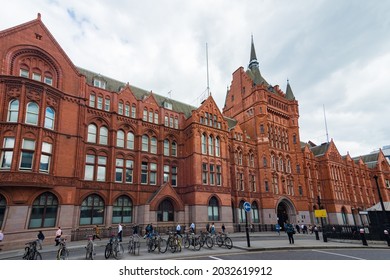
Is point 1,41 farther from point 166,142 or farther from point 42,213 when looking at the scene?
point 166,142

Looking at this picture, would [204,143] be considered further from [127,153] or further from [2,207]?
[2,207]

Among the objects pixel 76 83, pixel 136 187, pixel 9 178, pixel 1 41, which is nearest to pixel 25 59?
pixel 1 41

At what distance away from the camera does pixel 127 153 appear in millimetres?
28891

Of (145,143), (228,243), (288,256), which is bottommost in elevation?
(288,256)

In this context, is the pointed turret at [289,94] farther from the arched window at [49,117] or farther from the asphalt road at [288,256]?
the arched window at [49,117]

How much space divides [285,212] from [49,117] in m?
41.2

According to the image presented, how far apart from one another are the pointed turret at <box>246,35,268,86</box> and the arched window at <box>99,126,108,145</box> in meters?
30.4

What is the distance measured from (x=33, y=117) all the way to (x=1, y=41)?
7.76 meters

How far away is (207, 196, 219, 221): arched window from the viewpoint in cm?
3116

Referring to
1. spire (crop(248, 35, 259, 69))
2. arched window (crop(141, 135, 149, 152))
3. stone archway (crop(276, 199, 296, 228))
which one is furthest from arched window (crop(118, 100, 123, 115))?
spire (crop(248, 35, 259, 69))

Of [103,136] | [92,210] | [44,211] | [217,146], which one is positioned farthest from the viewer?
[217,146]

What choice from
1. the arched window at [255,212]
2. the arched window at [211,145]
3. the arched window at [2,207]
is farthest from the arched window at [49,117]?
the arched window at [255,212]

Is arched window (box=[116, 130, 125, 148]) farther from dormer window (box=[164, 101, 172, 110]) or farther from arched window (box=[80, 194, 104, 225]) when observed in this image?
dormer window (box=[164, 101, 172, 110])

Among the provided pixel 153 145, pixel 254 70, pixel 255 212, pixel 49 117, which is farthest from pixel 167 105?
pixel 254 70
